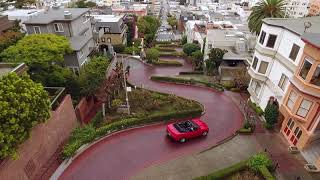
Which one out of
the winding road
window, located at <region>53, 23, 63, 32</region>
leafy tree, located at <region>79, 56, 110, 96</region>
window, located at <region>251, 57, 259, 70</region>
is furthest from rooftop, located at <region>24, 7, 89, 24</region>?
window, located at <region>251, 57, 259, 70</region>

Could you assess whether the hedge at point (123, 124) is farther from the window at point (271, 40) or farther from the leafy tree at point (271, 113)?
the window at point (271, 40)

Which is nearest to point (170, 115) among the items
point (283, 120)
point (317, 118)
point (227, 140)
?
point (227, 140)

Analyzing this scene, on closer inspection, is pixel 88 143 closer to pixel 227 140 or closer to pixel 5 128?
pixel 5 128

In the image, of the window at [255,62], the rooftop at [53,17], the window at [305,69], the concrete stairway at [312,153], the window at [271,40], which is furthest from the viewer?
the rooftop at [53,17]

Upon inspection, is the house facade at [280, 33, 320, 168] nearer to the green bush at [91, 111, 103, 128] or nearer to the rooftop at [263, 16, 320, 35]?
the rooftop at [263, 16, 320, 35]

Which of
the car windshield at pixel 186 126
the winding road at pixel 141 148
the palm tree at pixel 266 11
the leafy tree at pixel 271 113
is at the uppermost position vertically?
the palm tree at pixel 266 11

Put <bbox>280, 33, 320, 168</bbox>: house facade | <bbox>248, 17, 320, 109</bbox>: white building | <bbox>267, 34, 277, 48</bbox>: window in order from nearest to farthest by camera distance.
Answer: <bbox>280, 33, 320, 168</bbox>: house facade, <bbox>248, 17, 320, 109</bbox>: white building, <bbox>267, 34, 277, 48</bbox>: window

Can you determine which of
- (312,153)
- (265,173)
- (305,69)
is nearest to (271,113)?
Result: (312,153)

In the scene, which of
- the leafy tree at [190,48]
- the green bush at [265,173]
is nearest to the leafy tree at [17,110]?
the green bush at [265,173]
